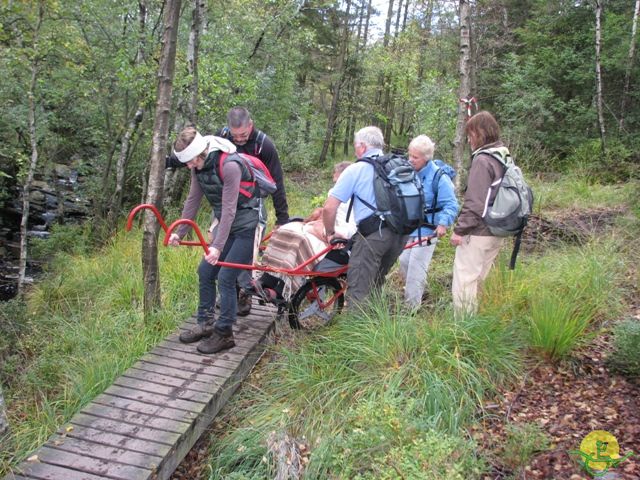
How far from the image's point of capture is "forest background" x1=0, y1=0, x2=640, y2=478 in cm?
703

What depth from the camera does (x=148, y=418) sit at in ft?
12.1

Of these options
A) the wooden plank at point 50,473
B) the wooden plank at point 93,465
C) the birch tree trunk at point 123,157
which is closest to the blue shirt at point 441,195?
the wooden plank at point 93,465

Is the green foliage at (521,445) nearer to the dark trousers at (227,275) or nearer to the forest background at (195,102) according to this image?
the forest background at (195,102)

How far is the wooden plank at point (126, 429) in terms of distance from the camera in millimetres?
3459

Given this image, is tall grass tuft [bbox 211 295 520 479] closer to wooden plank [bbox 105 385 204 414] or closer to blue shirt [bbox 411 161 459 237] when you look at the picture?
wooden plank [bbox 105 385 204 414]

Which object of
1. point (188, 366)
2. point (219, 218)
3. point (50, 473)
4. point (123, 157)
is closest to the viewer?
point (50, 473)

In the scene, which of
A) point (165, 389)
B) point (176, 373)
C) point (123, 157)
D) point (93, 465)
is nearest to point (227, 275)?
point (176, 373)

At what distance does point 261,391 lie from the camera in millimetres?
4316

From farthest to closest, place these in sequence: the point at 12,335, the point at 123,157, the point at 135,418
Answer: the point at 123,157 < the point at 12,335 < the point at 135,418

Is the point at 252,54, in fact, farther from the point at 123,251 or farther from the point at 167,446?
the point at 167,446

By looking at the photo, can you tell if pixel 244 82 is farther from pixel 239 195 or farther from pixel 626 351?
pixel 626 351

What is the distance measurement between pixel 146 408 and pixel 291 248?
191cm

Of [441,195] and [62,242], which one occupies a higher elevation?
[441,195]

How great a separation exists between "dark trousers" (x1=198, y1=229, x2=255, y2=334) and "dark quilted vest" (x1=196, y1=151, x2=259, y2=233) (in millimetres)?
91
